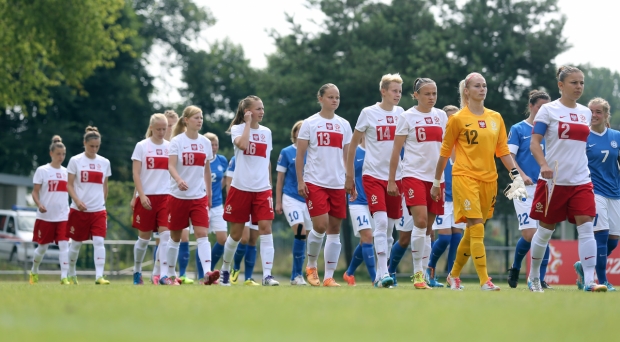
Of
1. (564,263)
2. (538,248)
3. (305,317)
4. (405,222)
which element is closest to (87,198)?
(405,222)

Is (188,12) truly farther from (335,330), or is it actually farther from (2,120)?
(335,330)

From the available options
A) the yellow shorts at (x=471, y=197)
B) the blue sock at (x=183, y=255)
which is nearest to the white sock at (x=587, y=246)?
the yellow shorts at (x=471, y=197)

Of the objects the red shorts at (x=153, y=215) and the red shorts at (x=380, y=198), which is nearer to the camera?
the red shorts at (x=380, y=198)

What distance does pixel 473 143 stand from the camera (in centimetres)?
1022

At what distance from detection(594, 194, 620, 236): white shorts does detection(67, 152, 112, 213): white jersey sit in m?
7.44

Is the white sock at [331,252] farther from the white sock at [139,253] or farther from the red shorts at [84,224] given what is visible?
the red shorts at [84,224]

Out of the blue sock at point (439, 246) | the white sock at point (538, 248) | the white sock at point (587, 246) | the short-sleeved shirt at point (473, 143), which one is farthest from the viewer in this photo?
the blue sock at point (439, 246)

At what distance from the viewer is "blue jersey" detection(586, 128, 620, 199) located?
488 inches

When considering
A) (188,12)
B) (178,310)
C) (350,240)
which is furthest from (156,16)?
(178,310)

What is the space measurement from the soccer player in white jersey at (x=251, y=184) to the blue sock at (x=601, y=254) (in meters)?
4.09

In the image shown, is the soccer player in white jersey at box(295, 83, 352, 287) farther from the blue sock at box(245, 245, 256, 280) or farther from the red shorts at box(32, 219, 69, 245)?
the red shorts at box(32, 219, 69, 245)

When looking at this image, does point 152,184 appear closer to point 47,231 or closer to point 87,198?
point 87,198

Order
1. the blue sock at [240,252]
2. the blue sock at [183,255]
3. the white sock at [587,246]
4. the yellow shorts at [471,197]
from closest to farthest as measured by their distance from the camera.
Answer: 1. the yellow shorts at [471,197]
2. the white sock at [587,246]
3. the blue sock at [240,252]
4. the blue sock at [183,255]

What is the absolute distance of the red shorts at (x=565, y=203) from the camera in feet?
34.0
